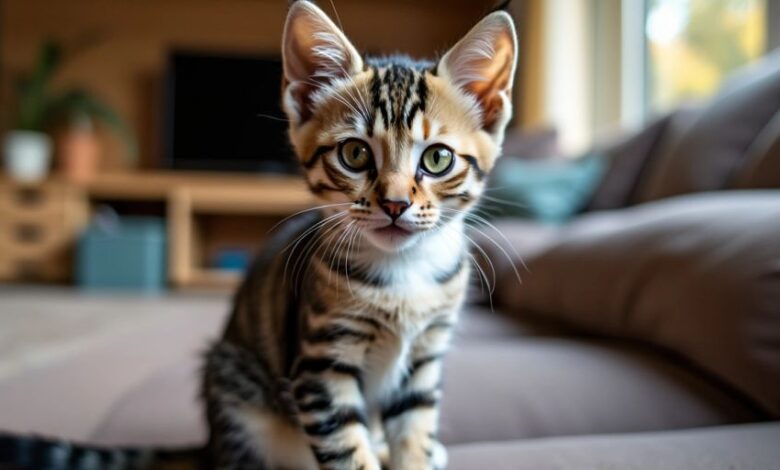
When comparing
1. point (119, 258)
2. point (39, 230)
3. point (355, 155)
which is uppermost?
point (355, 155)

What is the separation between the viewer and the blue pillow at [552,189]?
221 centimetres

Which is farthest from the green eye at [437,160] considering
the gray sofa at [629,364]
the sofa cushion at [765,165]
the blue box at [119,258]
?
the blue box at [119,258]

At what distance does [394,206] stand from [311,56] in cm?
21

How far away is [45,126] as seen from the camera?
417 cm

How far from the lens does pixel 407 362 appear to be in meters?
0.74

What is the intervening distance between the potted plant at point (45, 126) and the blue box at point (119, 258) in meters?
0.47

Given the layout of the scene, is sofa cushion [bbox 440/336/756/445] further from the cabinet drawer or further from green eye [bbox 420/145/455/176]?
the cabinet drawer

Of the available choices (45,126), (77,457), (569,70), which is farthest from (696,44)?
(45,126)

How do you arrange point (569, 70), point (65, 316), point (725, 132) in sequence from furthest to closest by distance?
point (569, 70)
point (65, 316)
point (725, 132)

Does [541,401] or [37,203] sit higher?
[541,401]

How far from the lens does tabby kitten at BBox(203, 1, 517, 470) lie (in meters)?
0.65

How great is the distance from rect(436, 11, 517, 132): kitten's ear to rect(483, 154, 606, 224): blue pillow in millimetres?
1464

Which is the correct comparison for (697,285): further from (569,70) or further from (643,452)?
(569,70)

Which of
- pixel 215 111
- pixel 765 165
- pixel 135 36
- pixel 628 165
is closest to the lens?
pixel 765 165
